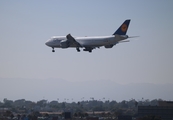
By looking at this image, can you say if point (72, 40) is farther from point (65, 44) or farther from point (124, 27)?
point (124, 27)

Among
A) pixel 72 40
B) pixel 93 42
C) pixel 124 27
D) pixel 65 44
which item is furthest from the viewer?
pixel 65 44

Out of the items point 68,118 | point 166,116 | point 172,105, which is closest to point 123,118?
point 68,118

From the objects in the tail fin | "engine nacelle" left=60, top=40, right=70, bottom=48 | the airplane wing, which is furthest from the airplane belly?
the tail fin

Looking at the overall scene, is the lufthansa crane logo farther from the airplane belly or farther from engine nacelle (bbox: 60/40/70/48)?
engine nacelle (bbox: 60/40/70/48)

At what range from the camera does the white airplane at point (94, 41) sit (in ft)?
325

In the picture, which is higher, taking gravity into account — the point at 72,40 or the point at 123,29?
the point at 123,29

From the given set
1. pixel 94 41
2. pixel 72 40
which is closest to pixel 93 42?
pixel 94 41

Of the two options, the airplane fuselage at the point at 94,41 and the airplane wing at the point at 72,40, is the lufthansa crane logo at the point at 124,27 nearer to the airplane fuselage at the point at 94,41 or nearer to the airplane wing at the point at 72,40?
the airplane fuselage at the point at 94,41

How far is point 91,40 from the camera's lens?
103750 millimetres

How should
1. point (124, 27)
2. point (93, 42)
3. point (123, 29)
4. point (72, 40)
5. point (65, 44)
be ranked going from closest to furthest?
point (123, 29), point (124, 27), point (93, 42), point (72, 40), point (65, 44)

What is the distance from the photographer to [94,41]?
103 meters

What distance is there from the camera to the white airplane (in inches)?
3905

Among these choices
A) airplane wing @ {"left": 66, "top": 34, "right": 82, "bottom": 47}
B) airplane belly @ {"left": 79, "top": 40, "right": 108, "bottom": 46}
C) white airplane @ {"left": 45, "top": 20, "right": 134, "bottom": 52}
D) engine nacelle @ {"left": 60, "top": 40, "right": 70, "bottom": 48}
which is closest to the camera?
white airplane @ {"left": 45, "top": 20, "right": 134, "bottom": 52}

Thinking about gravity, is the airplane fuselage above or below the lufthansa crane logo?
below
